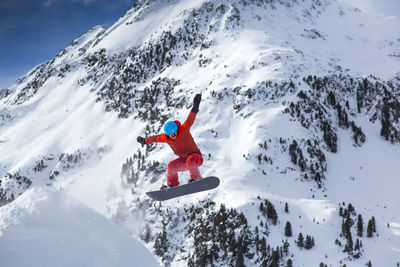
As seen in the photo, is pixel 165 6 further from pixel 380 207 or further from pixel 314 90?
pixel 380 207

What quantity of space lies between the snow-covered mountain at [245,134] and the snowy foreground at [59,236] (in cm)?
3609

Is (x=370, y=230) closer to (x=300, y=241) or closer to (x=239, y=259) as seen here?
(x=300, y=241)

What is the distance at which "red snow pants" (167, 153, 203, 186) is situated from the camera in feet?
34.0

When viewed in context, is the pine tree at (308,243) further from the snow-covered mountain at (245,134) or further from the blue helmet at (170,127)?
the blue helmet at (170,127)

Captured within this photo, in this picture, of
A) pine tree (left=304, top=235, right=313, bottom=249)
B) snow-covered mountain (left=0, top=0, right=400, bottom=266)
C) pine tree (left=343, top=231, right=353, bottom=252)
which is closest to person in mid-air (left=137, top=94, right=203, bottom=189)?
snow-covered mountain (left=0, top=0, right=400, bottom=266)

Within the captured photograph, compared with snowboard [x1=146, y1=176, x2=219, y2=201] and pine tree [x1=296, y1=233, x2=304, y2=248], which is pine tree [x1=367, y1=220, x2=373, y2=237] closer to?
pine tree [x1=296, y1=233, x2=304, y2=248]

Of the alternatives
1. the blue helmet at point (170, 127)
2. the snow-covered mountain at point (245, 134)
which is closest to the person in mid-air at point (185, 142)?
the blue helmet at point (170, 127)

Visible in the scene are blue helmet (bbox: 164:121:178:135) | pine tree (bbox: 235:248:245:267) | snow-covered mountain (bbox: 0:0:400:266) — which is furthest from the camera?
snow-covered mountain (bbox: 0:0:400:266)

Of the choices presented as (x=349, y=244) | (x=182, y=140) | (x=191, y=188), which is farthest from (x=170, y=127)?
(x=349, y=244)

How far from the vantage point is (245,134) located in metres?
58.3

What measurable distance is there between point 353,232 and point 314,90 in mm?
34054

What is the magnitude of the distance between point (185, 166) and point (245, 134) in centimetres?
4848

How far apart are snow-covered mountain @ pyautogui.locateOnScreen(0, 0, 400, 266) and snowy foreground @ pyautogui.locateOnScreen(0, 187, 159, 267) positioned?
36088 mm

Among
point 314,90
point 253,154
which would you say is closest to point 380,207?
point 253,154
